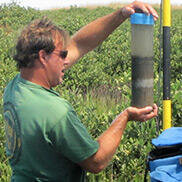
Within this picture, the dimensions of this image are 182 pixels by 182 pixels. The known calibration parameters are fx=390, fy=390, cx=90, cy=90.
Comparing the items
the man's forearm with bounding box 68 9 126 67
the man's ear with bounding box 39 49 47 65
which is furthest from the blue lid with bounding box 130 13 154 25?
the man's ear with bounding box 39 49 47 65

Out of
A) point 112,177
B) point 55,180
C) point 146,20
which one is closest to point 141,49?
point 146,20

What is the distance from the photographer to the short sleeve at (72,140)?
196cm

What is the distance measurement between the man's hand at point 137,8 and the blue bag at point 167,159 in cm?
81

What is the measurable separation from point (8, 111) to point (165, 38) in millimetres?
1612

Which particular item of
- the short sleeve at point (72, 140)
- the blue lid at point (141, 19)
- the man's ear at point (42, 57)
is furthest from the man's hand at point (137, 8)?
the short sleeve at point (72, 140)

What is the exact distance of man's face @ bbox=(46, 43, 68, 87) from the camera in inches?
82.6

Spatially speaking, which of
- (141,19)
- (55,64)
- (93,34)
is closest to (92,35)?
(93,34)

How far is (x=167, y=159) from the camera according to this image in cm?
249

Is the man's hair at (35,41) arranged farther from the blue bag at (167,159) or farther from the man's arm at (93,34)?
the blue bag at (167,159)

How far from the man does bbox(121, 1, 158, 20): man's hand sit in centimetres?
51

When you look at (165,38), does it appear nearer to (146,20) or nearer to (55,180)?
(146,20)

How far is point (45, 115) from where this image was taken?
198 cm

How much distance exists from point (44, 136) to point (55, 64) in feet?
1.32

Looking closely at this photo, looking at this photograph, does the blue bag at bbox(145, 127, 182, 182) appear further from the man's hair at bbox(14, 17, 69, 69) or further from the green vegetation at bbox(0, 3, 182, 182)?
the green vegetation at bbox(0, 3, 182, 182)
